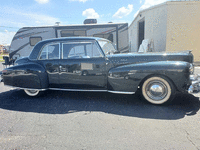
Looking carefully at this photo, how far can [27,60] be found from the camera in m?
3.97

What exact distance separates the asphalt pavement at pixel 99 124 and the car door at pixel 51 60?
0.55m

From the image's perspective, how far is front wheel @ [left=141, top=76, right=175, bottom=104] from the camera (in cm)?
311

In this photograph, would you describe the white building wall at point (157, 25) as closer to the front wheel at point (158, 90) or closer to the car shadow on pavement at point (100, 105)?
the car shadow on pavement at point (100, 105)

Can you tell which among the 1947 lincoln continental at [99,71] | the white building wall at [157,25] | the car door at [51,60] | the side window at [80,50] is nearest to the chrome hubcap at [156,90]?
the 1947 lincoln continental at [99,71]

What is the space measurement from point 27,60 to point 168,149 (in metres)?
3.85

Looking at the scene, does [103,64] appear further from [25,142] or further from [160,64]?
[25,142]

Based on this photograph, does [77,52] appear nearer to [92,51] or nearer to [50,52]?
[92,51]

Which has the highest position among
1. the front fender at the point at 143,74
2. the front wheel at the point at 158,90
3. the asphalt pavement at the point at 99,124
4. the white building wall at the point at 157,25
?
the white building wall at the point at 157,25

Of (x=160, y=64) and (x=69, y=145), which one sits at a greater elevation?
(x=160, y=64)

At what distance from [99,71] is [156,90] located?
1375 millimetres

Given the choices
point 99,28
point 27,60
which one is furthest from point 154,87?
point 99,28

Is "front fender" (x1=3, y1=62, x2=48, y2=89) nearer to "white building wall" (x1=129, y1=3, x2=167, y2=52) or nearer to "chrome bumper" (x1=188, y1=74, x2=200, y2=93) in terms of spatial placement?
"chrome bumper" (x1=188, y1=74, x2=200, y2=93)

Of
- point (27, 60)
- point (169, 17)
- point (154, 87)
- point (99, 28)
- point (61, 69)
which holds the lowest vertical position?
point (154, 87)

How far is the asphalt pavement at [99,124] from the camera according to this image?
202 centimetres
